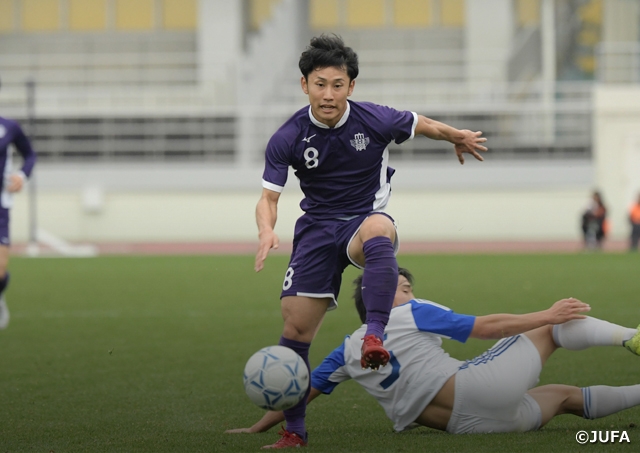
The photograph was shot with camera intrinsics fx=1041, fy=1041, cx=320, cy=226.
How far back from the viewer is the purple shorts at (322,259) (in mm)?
5590

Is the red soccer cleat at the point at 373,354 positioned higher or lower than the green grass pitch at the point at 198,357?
higher

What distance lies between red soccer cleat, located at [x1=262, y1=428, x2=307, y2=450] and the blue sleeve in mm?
832

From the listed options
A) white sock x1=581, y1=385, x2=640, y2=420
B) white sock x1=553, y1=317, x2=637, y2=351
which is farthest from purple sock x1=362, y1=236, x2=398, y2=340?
white sock x1=581, y1=385, x2=640, y2=420

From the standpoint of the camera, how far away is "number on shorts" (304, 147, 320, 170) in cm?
562

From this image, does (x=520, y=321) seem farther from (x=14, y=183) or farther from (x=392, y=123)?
(x=14, y=183)

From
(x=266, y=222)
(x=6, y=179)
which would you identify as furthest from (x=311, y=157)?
(x=6, y=179)

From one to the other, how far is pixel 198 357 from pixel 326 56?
13.2ft

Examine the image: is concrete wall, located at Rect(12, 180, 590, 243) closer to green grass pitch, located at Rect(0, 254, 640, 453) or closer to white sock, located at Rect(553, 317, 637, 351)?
green grass pitch, located at Rect(0, 254, 640, 453)

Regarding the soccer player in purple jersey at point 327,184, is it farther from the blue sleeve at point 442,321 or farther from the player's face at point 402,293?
the blue sleeve at point 442,321

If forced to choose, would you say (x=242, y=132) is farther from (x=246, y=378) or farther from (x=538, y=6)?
(x=246, y=378)

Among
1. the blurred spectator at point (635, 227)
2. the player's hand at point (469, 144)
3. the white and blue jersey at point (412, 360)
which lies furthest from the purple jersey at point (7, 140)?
the blurred spectator at point (635, 227)

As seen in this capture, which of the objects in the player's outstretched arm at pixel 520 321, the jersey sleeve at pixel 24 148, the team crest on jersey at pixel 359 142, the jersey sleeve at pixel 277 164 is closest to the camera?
the player's outstretched arm at pixel 520 321

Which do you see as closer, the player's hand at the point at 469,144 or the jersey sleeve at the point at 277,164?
the jersey sleeve at the point at 277,164

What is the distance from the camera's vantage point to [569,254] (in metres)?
23.2
